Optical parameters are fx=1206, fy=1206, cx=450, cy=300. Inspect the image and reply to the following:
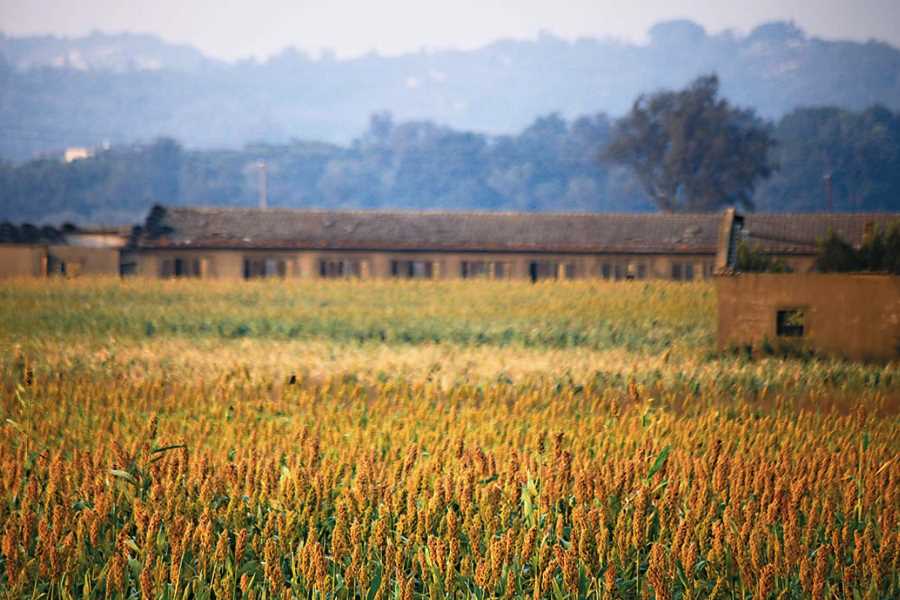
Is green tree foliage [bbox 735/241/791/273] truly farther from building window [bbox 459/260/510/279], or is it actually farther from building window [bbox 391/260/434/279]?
building window [bbox 391/260/434/279]

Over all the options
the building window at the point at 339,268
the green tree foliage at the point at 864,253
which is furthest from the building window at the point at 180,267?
→ the green tree foliage at the point at 864,253

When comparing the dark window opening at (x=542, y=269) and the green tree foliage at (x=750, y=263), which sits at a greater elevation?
the green tree foliage at (x=750, y=263)

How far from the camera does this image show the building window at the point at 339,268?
56.3 m

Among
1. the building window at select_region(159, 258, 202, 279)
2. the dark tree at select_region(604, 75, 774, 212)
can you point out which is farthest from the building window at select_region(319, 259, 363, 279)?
the dark tree at select_region(604, 75, 774, 212)

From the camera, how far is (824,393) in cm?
2231

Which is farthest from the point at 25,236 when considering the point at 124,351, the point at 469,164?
the point at 469,164

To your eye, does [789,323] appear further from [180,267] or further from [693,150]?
[693,150]

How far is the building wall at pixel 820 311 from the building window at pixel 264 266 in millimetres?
30253

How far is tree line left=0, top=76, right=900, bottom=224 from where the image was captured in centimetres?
10269

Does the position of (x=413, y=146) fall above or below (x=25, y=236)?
above

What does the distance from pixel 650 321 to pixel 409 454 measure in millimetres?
24934

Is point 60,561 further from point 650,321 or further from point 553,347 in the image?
point 650,321

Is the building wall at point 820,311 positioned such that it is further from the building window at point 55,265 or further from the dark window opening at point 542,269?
the building window at point 55,265

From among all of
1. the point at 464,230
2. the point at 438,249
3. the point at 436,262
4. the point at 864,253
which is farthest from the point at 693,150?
the point at 864,253
